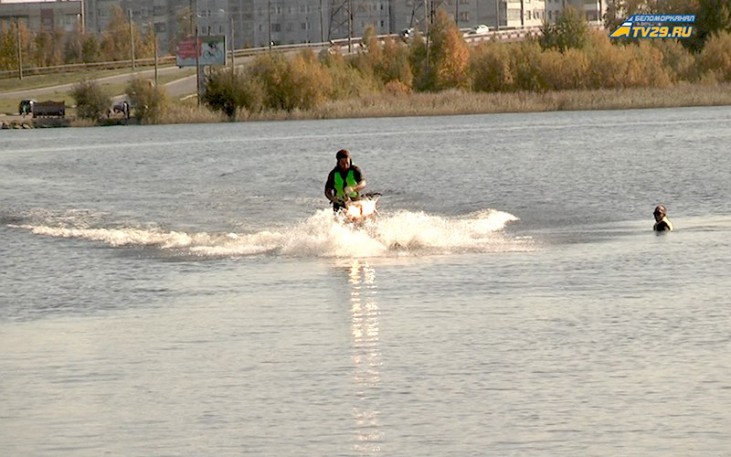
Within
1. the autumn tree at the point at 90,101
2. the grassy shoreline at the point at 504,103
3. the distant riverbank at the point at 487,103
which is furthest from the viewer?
the autumn tree at the point at 90,101

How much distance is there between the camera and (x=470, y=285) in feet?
88.7

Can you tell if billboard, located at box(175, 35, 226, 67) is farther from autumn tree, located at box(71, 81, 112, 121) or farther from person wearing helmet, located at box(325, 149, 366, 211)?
person wearing helmet, located at box(325, 149, 366, 211)

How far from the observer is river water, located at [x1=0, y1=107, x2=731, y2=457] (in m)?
16.6

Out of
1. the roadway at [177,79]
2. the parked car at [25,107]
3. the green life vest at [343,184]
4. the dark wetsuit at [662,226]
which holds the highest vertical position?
the roadway at [177,79]

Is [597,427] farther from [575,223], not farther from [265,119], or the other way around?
[265,119]

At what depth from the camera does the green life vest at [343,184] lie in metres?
32.0

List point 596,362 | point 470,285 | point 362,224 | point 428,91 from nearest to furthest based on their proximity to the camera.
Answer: point 596,362
point 470,285
point 362,224
point 428,91

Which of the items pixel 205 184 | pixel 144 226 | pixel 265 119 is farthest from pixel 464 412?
pixel 265 119

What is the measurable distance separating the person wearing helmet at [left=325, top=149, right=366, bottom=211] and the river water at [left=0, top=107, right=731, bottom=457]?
933 mm

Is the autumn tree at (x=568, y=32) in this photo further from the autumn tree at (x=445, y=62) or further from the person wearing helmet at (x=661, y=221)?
the person wearing helmet at (x=661, y=221)

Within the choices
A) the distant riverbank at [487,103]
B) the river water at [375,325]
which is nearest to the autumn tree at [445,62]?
the distant riverbank at [487,103]

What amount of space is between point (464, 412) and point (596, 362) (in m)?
2.91

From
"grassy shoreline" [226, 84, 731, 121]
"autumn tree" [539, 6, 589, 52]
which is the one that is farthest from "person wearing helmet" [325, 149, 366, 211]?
"autumn tree" [539, 6, 589, 52]

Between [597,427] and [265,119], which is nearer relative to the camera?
[597,427]
